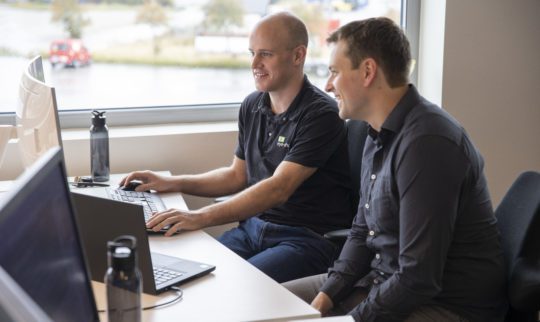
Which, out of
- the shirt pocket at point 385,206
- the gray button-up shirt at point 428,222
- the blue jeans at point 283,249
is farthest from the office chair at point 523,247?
the blue jeans at point 283,249

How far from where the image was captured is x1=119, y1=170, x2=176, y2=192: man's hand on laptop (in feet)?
9.12

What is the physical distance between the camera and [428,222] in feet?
6.40

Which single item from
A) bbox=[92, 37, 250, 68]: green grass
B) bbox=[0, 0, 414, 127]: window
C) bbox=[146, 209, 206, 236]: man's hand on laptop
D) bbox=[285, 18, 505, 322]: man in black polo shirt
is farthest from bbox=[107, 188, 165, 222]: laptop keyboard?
bbox=[92, 37, 250, 68]: green grass

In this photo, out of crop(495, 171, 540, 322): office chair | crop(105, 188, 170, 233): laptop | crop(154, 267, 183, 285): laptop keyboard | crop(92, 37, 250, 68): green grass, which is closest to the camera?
crop(154, 267, 183, 285): laptop keyboard

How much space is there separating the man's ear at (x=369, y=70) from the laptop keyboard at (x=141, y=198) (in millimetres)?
820

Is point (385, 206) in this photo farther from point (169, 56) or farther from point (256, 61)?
point (169, 56)

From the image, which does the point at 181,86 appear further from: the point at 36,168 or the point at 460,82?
the point at 36,168

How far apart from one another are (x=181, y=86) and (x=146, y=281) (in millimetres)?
1880

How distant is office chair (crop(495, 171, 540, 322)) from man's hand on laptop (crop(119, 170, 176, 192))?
4.06ft

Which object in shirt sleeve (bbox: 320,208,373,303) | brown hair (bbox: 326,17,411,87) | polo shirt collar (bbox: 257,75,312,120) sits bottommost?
shirt sleeve (bbox: 320,208,373,303)

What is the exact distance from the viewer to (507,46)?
360cm

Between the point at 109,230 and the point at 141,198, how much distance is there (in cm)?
84

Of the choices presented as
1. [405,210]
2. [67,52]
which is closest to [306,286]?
[405,210]

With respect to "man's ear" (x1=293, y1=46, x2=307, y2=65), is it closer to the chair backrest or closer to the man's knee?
the chair backrest
